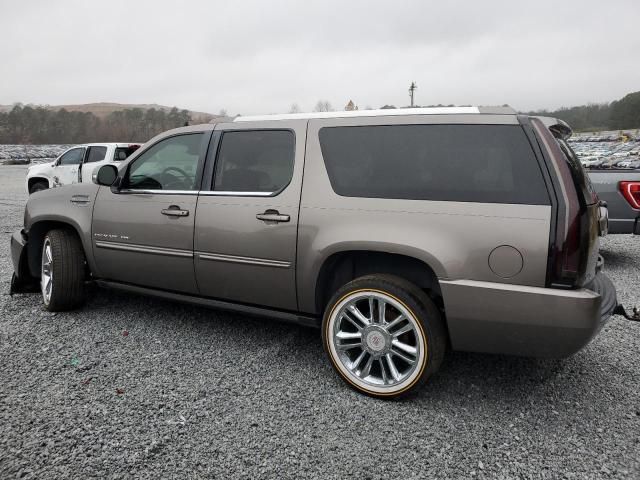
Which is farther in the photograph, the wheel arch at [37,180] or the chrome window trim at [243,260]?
the wheel arch at [37,180]

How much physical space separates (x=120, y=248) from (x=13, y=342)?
1.04m

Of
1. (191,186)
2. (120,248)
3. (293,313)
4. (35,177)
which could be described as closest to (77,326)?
(120,248)

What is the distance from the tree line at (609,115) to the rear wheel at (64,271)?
107 metres

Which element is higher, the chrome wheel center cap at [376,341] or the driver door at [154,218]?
the driver door at [154,218]

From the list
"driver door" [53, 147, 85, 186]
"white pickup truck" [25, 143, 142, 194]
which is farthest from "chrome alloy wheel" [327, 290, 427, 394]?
"driver door" [53, 147, 85, 186]

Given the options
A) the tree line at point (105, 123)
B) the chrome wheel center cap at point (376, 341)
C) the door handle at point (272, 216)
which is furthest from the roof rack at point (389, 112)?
the tree line at point (105, 123)

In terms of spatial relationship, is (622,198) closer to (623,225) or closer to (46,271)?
(623,225)

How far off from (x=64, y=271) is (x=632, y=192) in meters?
6.45

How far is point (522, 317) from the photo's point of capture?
2396 millimetres

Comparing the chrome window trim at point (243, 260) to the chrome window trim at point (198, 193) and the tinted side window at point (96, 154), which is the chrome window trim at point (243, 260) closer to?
the chrome window trim at point (198, 193)

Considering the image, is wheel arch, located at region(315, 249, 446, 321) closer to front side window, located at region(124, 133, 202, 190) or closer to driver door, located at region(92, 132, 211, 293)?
driver door, located at region(92, 132, 211, 293)

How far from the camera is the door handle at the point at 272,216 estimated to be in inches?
117

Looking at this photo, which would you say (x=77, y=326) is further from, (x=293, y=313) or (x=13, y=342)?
(x=293, y=313)

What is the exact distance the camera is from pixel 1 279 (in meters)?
5.30
